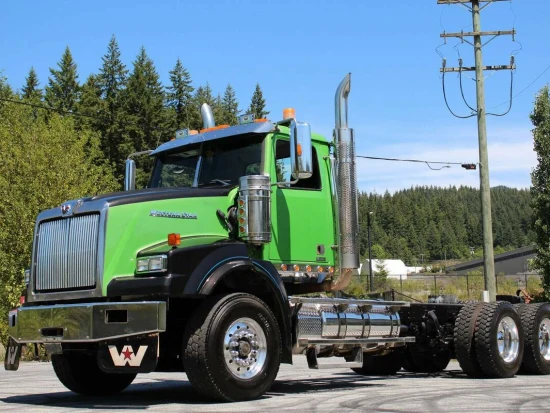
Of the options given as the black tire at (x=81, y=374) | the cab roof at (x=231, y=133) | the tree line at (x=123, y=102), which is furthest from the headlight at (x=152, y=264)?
Answer: the tree line at (x=123, y=102)

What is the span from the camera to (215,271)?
843 cm

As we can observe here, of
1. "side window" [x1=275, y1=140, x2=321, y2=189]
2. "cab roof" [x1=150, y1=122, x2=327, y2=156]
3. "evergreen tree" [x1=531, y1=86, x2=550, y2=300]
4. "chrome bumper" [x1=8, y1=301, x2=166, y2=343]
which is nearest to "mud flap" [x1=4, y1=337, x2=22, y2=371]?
"chrome bumper" [x1=8, y1=301, x2=166, y2=343]

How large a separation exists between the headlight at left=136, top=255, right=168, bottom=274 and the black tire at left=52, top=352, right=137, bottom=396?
2.08 m

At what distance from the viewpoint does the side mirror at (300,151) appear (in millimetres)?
9086

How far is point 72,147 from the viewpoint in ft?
90.9

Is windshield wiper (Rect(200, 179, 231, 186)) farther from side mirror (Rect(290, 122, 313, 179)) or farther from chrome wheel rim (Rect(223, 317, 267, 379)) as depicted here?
chrome wheel rim (Rect(223, 317, 267, 379))

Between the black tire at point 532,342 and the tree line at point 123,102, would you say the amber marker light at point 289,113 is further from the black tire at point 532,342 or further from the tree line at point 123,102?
the tree line at point 123,102

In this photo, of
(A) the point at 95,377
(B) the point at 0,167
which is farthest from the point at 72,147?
(A) the point at 95,377

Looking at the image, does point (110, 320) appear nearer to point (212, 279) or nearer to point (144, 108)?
point (212, 279)

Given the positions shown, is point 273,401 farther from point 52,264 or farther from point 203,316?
point 52,264

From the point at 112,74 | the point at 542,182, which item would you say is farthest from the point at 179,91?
the point at 542,182

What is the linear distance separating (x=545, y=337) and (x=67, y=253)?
796cm

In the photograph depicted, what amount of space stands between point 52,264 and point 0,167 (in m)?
20.4

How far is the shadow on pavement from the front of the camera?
→ 8648mm
